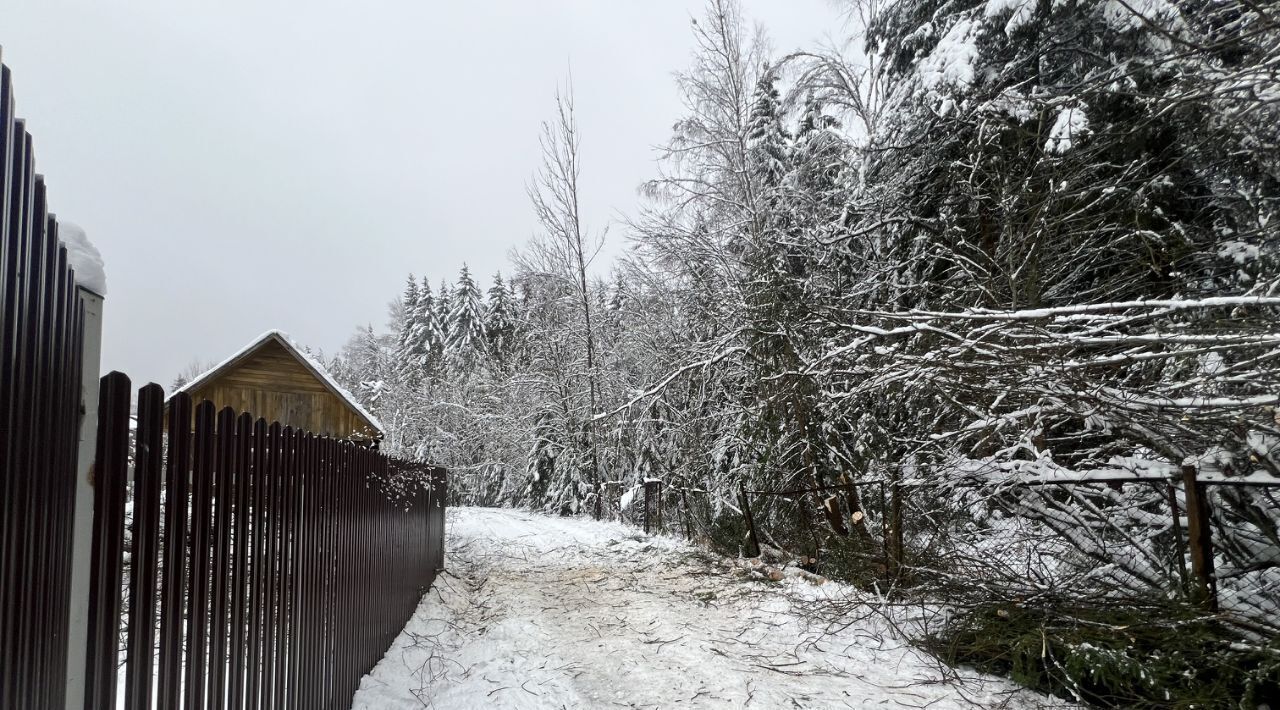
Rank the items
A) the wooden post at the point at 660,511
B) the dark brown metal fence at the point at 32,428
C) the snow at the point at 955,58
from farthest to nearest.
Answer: the wooden post at the point at 660,511
the snow at the point at 955,58
the dark brown metal fence at the point at 32,428

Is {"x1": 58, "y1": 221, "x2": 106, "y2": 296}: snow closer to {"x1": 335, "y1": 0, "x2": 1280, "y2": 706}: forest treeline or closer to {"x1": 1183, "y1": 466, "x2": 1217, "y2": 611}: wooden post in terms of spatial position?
{"x1": 335, "y1": 0, "x2": 1280, "y2": 706}: forest treeline

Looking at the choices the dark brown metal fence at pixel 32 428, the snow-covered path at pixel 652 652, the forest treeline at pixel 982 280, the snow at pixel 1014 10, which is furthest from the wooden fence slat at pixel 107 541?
A: the snow at pixel 1014 10

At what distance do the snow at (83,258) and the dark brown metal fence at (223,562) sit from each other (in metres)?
0.25

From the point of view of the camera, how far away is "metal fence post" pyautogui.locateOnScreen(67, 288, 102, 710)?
5.11 feet

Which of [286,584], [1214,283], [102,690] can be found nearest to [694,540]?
[1214,283]

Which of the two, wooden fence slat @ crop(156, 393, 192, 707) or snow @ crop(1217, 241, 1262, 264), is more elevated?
snow @ crop(1217, 241, 1262, 264)

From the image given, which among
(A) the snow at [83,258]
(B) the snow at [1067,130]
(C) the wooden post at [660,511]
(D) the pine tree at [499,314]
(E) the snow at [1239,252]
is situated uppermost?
(D) the pine tree at [499,314]

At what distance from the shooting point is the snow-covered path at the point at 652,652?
429 cm

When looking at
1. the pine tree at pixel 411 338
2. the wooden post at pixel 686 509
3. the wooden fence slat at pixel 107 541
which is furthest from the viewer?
the pine tree at pixel 411 338

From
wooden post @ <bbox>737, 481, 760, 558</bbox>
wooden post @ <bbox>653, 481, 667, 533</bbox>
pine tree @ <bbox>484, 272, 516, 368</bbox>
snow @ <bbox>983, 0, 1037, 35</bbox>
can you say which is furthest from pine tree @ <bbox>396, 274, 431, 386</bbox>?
snow @ <bbox>983, 0, 1037, 35</bbox>

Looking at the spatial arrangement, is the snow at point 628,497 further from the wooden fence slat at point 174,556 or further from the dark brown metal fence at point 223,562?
the wooden fence slat at point 174,556

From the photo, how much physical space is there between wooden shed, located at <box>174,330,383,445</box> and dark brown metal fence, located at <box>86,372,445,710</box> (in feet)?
36.8

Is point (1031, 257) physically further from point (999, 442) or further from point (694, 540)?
point (694, 540)

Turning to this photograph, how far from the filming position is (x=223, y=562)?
8.01 feet
